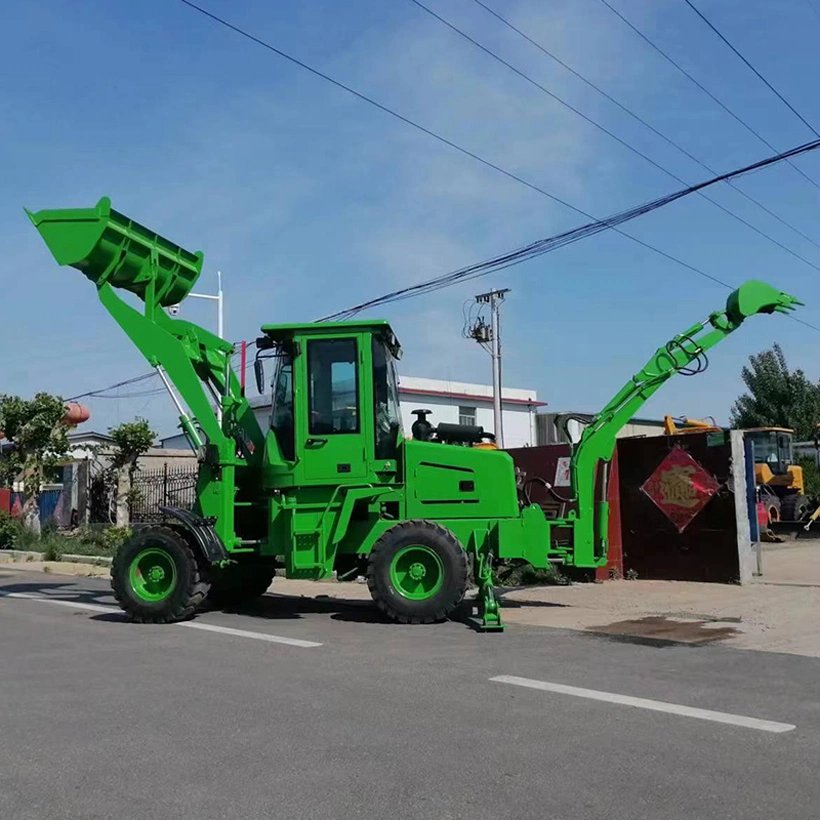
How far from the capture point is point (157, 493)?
969 inches

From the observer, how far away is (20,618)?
1083 centimetres

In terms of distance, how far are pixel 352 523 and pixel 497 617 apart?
6.52 feet

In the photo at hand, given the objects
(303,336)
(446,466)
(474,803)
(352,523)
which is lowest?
(474,803)

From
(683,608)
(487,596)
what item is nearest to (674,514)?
(683,608)

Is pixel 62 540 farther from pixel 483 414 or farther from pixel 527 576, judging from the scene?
pixel 483 414

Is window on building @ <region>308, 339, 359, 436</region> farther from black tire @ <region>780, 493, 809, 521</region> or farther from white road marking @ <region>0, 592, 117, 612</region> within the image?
black tire @ <region>780, 493, 809, 521</region>

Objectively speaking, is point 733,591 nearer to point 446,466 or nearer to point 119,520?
point 446,466

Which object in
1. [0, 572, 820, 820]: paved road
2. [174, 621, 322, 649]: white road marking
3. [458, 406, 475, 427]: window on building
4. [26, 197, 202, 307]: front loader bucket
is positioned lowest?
[0, 572, 820, 820]: paved road

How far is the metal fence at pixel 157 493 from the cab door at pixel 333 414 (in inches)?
560

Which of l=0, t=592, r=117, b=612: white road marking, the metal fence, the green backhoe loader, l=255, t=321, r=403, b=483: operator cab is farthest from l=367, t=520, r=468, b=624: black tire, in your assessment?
the metal fence

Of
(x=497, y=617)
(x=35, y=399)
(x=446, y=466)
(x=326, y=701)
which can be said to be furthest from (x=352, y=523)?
(x=35, y=399)

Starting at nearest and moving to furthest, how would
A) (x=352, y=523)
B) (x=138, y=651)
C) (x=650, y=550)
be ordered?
(x=138, y=651), (x=352, y=523), (x=650, y=550)

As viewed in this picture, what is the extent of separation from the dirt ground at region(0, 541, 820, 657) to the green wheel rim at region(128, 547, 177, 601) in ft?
9.54

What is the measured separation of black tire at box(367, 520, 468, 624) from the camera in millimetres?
9539
